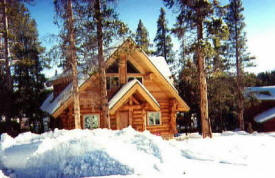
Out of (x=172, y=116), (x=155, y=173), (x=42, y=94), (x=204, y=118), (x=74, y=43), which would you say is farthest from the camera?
(x=42, y=94)

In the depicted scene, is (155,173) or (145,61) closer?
(155,173)

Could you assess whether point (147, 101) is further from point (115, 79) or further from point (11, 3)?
point (11, 3)

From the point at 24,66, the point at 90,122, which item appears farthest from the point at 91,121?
the point at 24,66

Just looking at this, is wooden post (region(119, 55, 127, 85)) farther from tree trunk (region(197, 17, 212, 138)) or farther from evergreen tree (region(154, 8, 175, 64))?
evergreen tree (region(154, 8, 175, 64))

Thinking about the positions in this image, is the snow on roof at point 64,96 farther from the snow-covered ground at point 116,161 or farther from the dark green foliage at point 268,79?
the dark green foliage at point 268,79

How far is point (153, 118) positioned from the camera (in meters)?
21.4

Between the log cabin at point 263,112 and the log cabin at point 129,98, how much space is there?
20.9 metres

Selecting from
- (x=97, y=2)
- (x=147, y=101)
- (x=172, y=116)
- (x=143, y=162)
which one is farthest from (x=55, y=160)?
(x=172, y=116)

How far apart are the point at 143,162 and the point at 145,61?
1443cm

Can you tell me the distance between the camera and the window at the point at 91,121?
61.8ft

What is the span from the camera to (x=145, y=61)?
66.5 ft

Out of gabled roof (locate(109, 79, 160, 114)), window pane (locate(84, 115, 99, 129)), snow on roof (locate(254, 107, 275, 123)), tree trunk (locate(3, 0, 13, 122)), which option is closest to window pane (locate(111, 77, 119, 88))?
gabled roof (locate(109, 79, 160, 114))

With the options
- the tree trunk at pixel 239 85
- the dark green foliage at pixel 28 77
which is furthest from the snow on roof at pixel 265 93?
the dark green foliage at pixel 28 77

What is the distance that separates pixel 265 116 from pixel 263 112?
105 inches
